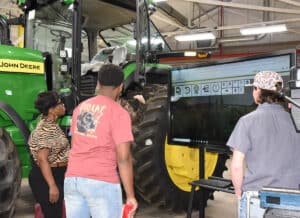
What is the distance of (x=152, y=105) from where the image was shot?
463 centimetres

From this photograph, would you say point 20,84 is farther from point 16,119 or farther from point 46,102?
point 46,102

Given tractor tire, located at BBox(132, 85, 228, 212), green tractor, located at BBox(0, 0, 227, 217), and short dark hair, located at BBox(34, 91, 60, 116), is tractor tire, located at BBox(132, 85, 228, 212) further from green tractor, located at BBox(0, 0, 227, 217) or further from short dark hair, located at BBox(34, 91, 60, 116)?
short dark hair, located at BBox(34, 91, 60, 116)

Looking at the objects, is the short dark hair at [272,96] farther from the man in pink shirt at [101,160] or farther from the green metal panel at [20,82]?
the green metal panel at [20,82]

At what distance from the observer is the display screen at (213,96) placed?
3.46 metres

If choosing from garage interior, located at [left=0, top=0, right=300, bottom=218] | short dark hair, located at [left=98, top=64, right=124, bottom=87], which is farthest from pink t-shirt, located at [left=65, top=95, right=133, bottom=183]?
garage interior, located at [left=0, top=0, right=300, bottom=218]

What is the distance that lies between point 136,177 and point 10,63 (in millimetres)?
1743

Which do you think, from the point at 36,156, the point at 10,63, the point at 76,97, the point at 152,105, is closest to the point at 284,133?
the point at 36,156

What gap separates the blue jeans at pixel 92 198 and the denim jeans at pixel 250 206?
732mm

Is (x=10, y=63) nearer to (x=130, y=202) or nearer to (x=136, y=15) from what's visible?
(x=136, y=15)

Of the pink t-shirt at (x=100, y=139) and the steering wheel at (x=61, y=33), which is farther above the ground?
the steering wheel at (x=61, y=33)

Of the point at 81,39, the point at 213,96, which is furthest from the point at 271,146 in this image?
the point at 81,39

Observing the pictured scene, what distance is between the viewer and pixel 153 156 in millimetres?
4547

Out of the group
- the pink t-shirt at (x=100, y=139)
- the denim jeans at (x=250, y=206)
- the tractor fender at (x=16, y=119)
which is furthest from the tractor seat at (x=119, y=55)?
the denim jeans at (x=250, y=206)

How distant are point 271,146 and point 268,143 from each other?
2 centimetres
